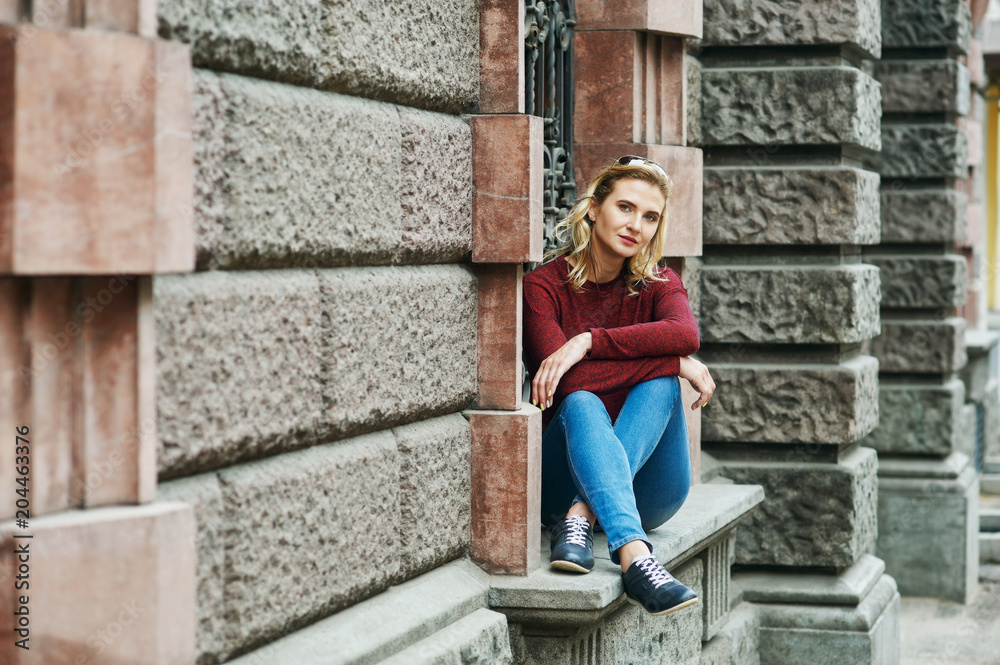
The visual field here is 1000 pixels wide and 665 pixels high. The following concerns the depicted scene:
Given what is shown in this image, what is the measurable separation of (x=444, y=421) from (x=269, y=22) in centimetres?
126

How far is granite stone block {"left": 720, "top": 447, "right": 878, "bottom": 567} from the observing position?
18.5 ft

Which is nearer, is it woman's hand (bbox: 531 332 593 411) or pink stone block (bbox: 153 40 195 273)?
pink stone block (bbox: 153 40 195 273)

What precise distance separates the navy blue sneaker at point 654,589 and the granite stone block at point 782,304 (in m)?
2.18

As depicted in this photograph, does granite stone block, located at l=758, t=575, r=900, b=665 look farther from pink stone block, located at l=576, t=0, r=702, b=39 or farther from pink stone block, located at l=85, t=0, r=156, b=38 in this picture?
pink stone block, located at l=85, t=0, r=156, b=38

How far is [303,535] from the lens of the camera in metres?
2.90

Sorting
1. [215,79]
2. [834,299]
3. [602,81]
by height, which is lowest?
[834,299]

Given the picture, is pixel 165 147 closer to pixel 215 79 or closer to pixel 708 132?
pixel 215 79

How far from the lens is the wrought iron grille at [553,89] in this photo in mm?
4230

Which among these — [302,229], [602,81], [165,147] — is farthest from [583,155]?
[165,147]

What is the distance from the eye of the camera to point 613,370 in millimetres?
3965

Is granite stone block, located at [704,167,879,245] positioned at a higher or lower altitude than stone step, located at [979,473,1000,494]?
higher

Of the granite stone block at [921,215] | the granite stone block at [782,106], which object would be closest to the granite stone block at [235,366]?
the granite stone block at [782,106]

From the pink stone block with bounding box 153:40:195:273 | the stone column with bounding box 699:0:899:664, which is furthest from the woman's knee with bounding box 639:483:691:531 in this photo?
the pink stone block with bounding box 153:40:195:273

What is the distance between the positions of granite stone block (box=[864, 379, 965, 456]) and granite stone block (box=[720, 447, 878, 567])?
172 cm
